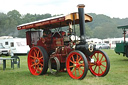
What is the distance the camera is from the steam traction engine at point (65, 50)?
24.7 ft

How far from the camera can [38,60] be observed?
883 centimetres

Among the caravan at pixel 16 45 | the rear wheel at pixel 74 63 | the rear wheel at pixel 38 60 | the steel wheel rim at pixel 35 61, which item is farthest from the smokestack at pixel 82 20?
the caravan at pixel 16 45

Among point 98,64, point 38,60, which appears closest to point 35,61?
point 38,60

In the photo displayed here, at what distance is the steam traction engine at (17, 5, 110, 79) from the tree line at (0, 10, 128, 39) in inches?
41.7

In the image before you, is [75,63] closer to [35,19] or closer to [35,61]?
[35,61]

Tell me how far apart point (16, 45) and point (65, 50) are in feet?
51.0

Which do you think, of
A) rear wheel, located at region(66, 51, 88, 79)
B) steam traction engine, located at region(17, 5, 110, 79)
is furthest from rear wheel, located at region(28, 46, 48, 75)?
rear wheel, located at region(66, 51, 88, 79)

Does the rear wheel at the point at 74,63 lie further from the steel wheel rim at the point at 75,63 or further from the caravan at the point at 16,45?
the caravan at the point at 16,45

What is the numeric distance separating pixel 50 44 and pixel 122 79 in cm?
305

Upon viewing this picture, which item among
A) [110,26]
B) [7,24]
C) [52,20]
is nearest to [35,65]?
[52,20]

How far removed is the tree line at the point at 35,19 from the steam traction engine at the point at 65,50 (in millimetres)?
1060

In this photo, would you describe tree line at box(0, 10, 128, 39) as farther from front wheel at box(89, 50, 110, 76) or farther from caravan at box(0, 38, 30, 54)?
caravan at box(0, 38, 30, 54)

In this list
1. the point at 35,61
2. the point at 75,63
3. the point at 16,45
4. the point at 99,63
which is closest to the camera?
the point at 75,63

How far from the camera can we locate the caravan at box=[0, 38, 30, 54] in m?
22.7
